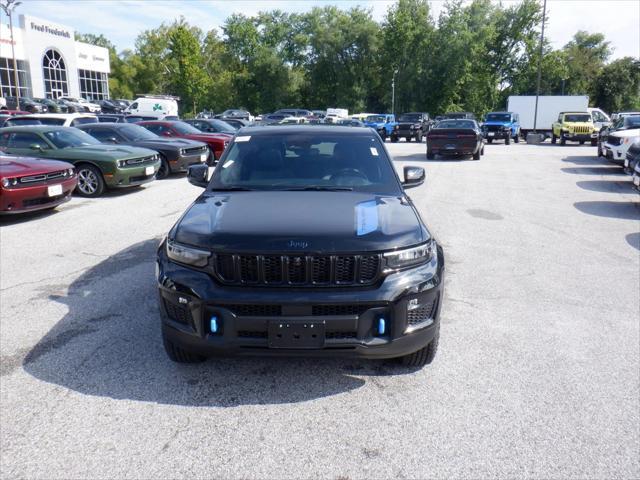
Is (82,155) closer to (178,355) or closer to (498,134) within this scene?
(178,355)

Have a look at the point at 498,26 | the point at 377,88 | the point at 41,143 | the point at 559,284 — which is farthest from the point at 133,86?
the point at 559,284

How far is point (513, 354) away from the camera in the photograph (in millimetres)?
4113

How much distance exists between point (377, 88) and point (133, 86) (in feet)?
135

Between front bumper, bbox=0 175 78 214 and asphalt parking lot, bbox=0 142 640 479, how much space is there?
7.88ft

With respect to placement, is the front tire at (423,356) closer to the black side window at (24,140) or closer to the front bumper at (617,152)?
the black side window at (24,140)

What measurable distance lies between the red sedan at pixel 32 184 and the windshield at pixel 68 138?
1981 mm

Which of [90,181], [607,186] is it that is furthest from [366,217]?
[607,186]

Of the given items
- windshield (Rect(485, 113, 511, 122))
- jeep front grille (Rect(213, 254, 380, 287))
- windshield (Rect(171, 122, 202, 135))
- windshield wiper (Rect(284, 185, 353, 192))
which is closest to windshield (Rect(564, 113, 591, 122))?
windshield (Rect(485, 113, 511, 122))

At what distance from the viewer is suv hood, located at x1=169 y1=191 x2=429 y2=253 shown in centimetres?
324

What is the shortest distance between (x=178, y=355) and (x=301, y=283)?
3.73ft

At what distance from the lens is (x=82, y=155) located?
454 inches

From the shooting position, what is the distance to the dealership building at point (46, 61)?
166 ft

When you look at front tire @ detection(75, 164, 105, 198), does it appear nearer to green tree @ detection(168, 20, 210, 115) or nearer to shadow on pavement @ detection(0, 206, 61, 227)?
shadow on pavement @ detection(0, 206, 61, 227)

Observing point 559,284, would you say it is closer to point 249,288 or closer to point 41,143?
point 249,288
